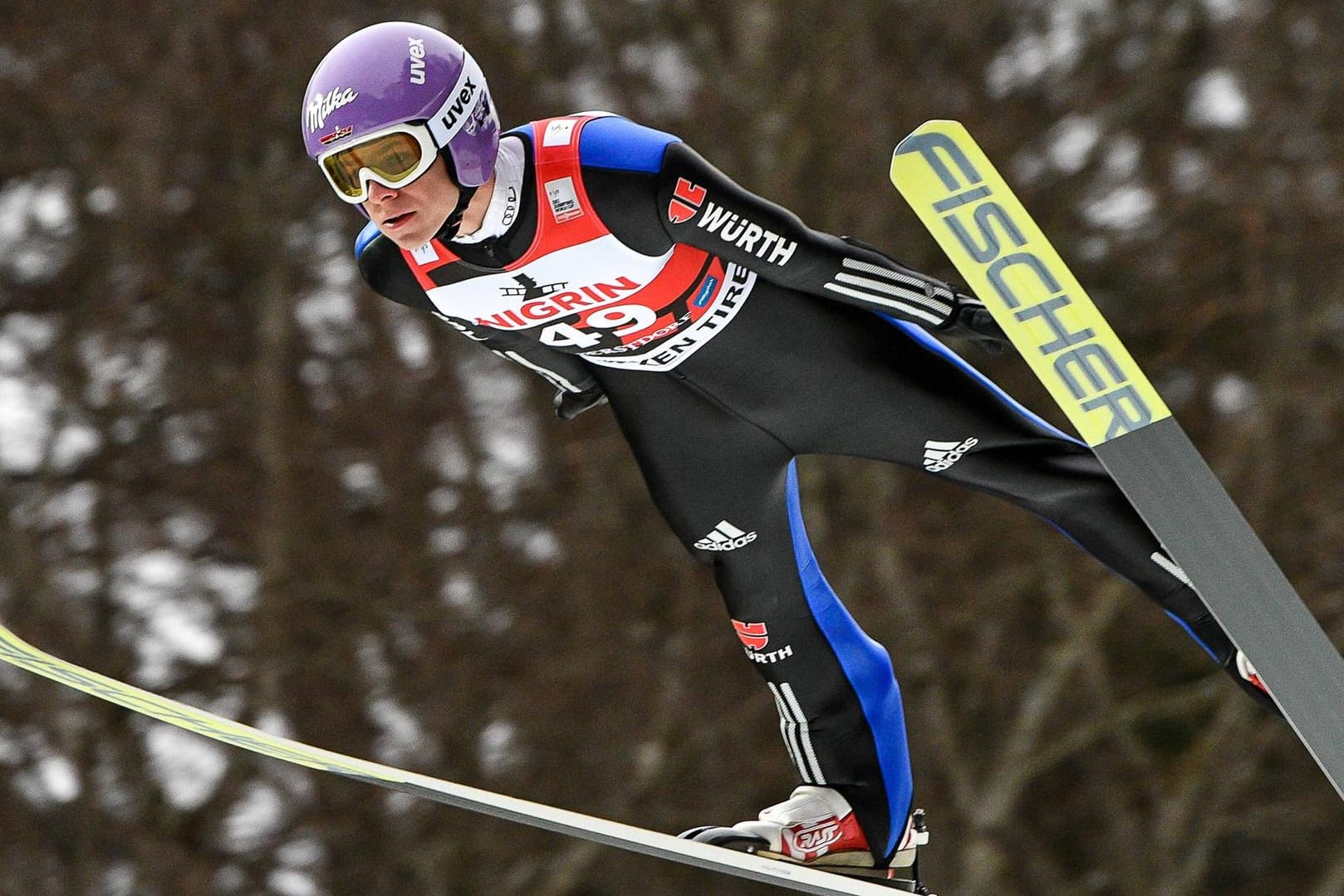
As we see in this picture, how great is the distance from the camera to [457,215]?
2352mm

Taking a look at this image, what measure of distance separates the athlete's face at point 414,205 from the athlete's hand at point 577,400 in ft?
1.39

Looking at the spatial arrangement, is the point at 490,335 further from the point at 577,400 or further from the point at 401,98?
the point at 401,98

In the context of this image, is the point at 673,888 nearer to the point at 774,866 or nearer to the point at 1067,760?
the point at 1067,760

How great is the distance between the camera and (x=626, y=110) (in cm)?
556

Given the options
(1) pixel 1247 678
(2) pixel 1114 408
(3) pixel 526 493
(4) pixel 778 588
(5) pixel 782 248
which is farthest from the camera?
(3) pixel 526 493

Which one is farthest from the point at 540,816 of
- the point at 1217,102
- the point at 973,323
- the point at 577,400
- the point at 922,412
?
the point at 1217,102

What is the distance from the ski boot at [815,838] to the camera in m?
2.64

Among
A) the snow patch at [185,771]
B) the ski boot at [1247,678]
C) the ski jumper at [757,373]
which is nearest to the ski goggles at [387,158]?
the ski jumper at [757,373]

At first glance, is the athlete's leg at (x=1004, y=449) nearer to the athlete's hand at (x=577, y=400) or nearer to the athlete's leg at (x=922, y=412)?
the athlete's leg at (x=922, y=412)

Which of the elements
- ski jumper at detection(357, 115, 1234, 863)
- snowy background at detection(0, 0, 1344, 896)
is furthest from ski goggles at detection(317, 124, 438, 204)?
snowy background at detection(0, 0, 1344, 896)

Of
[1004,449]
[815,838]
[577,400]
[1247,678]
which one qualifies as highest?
[577,400]

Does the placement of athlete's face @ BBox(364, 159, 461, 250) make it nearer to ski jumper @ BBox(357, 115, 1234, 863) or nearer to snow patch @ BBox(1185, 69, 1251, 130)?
ski jumper @ BBox(357, 115, 1234, 863)

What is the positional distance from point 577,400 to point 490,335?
0.20 meters

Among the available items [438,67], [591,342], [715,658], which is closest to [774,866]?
[591,342]
